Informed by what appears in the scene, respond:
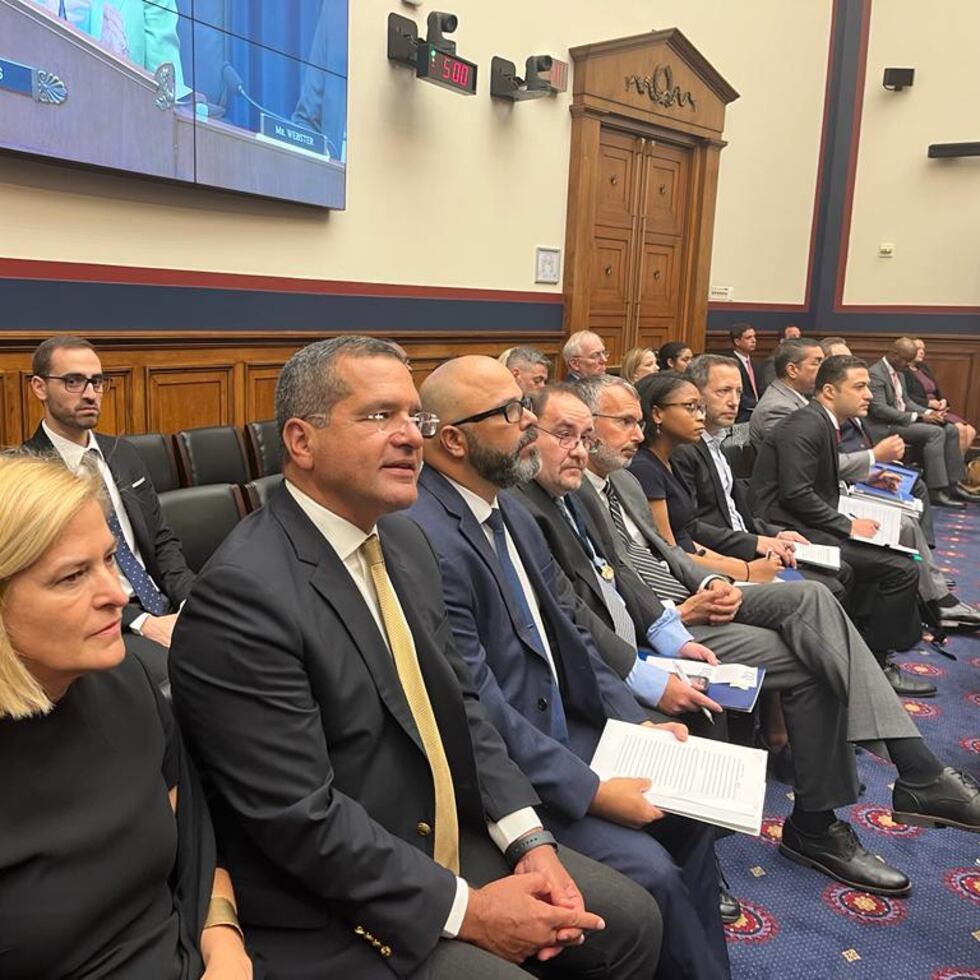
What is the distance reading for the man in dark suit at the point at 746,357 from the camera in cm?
750

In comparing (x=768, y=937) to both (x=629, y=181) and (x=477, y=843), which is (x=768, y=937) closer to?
(x=477, y=843)

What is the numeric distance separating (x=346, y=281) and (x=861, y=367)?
2.60 m

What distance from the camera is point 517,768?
167 centimetres

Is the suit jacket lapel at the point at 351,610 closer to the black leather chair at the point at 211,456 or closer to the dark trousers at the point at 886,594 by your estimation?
the black leather chair at the point at 211,456

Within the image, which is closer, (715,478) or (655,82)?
(715,478)

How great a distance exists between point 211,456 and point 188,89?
1541 mm

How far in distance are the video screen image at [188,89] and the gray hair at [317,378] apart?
236 cm

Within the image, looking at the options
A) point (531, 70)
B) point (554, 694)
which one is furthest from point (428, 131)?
point (554, 694)

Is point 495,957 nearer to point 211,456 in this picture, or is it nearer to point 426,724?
point 426,724

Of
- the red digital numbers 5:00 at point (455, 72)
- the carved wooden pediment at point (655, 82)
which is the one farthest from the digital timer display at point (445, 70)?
the carved wooden pediment at point (655, 82)

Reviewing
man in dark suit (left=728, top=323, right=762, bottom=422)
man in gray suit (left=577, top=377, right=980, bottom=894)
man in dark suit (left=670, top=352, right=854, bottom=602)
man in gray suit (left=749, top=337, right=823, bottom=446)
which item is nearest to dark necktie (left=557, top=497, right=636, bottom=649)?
man in gray suit (left=577, top=377, right=980, bottom=894)

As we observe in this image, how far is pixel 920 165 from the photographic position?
8.91 m

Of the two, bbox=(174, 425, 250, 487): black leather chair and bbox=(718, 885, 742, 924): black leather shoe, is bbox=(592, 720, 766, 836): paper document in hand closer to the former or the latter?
bbox=(718, 885, 742, 924): black leather shoe

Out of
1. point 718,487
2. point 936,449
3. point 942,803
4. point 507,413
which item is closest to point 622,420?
point 507,413
